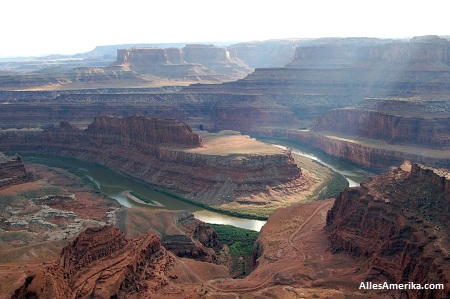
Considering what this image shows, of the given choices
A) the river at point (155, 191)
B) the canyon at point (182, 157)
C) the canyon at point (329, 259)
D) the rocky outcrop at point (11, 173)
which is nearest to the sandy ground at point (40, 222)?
the rocky outcrop at point (11, 173)

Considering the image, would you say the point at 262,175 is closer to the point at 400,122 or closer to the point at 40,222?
the point at 40,222

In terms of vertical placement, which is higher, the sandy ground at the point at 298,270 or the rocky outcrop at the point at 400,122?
the rocky outcrop at the point at 400,122

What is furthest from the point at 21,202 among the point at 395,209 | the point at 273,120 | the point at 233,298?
the point at 273,120

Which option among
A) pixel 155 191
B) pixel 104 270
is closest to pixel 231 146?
pixel 155 191

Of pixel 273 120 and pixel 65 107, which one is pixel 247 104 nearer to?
pixel 273 120

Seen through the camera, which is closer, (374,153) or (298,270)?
(298,270)

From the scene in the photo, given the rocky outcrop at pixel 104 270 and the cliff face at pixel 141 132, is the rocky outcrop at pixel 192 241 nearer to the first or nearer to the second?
the rocky outcrop at pixel 104 270
